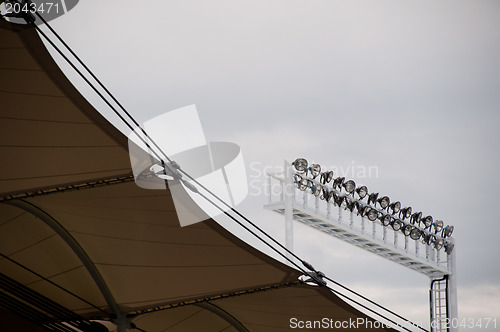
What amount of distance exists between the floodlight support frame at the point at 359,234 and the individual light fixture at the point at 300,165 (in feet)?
1.76

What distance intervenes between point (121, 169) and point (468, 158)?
1623 inches

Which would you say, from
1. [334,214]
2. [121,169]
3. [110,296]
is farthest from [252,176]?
[121,169]

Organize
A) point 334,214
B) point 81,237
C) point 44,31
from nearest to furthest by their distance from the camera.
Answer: point 44,31, point 81,237, point 334,214

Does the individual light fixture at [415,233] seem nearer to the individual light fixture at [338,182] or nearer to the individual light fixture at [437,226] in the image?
the individual light fixture at [437,226]

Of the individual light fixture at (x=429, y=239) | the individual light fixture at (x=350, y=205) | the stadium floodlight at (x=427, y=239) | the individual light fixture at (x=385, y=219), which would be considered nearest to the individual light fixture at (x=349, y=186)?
the individual light fixture at (x=350, y=205)

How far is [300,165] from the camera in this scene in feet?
112

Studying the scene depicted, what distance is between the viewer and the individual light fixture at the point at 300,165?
33844 mm

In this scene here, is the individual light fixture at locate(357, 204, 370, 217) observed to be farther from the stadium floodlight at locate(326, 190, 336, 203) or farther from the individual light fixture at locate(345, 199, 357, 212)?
the stadium floodlight at locate(326, 190, 336, 203)

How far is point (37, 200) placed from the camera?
11.6m

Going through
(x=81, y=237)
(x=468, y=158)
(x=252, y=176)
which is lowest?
(x=81, y=237)

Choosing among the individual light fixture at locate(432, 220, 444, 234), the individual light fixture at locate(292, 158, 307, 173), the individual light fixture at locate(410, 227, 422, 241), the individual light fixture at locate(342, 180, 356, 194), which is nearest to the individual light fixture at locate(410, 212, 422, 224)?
the individual light fixture at locate(410, 227, 422, 241)

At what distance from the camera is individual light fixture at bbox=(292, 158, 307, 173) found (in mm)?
33844

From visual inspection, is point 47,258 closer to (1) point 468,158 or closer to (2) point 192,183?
(2) point 192,183

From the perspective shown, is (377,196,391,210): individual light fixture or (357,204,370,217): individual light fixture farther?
(377,196,391,210): individual light fixture
